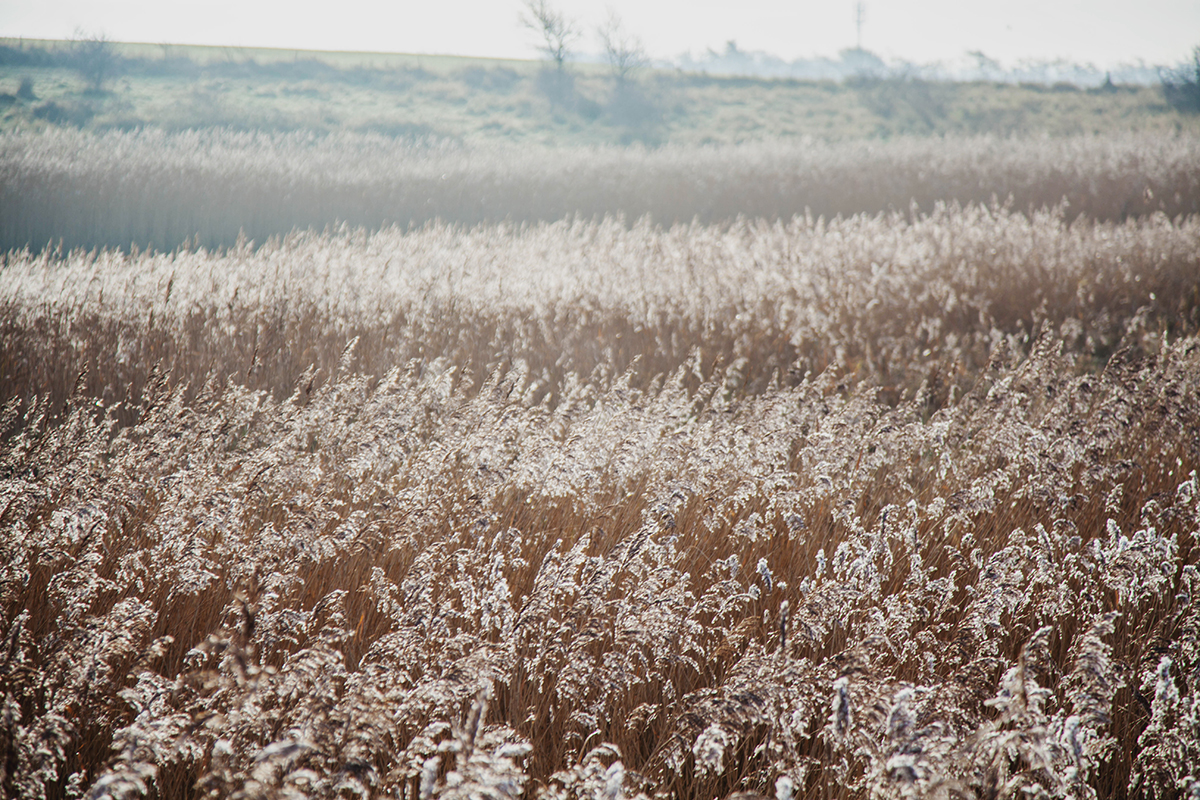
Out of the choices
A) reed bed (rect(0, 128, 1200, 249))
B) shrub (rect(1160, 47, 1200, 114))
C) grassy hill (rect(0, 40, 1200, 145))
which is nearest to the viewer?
reed bed (rect(0, 128, 1200, 249))

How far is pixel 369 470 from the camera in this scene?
121 inches

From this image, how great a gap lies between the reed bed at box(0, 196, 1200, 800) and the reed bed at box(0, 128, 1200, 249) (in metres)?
8.23

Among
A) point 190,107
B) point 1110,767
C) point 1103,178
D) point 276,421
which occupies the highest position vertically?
point 190,107

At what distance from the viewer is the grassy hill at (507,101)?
26.0 m

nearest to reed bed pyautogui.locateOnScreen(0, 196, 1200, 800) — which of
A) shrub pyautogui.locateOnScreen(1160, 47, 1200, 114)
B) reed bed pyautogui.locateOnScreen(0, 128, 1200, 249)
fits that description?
reed bed pyautogui.locateOnScreen(0, 128, 1200, 249)

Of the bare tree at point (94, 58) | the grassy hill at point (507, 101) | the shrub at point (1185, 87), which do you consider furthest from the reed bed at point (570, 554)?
the shrub at point (1185, 87)

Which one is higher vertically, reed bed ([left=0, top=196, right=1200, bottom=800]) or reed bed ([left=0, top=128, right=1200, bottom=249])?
reed bed ([left=0, top=128, right=1200, bottom=249])

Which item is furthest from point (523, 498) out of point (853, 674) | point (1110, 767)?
point (1110, 767)

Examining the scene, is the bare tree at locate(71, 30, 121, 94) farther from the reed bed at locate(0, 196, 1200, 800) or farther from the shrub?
the shrub

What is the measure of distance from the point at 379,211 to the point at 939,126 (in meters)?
29.5

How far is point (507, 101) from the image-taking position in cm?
3572

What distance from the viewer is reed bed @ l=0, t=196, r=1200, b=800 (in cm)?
126

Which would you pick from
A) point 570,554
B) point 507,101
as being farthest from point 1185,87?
point 570,554

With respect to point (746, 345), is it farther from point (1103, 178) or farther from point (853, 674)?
Result: point (1103, 178)
